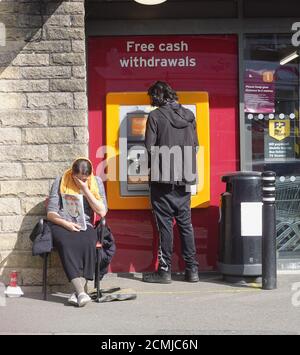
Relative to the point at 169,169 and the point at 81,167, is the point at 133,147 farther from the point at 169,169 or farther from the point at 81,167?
the point at 81,167

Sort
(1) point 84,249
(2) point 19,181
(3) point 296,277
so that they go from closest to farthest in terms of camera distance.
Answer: (1) point 84,249 < (2) point 19,181 < (3) point 296,277

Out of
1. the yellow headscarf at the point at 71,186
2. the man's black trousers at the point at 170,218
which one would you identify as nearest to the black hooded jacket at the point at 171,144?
the man's black trousers at the point at 170,218

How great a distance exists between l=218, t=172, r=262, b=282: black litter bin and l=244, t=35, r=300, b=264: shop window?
33.2 inches

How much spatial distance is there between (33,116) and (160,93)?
134 centimetres

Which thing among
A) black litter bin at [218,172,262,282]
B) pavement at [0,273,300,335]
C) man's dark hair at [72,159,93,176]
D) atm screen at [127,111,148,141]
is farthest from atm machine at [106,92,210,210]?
man's dark hair at [72,159,93,176]

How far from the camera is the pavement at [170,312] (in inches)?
193

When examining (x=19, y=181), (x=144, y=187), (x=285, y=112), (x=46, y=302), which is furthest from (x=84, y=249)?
(x=285, y=112)

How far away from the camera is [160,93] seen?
255 inches

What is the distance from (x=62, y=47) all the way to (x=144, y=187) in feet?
5.95

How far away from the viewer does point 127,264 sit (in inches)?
277

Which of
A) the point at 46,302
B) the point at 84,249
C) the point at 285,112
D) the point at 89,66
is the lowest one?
the point at 46,302

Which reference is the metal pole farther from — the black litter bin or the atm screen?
the atm screen

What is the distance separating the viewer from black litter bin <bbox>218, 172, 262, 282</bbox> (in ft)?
20.8

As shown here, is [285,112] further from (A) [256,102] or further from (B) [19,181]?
(B) [19,181]
